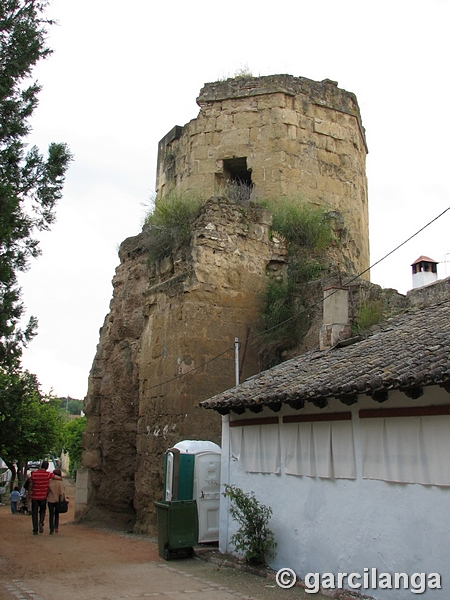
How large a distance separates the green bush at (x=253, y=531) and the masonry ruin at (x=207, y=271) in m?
3.22

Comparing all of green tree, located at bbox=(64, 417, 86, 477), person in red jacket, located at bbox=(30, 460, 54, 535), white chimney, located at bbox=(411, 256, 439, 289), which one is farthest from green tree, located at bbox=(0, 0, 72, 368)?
green tree, located at bbox=(64, 417, 86, 477)

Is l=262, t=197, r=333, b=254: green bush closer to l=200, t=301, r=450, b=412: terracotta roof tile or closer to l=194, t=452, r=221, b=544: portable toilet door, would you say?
l=200, t=301, r=450, b=412: terracotta roof tile

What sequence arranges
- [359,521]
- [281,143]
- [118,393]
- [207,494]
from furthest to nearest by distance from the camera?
[118,393] → [281,143] → [207,494] → [359,521]

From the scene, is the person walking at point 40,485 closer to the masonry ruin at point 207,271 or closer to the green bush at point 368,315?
the masonry ruin at point 207,271

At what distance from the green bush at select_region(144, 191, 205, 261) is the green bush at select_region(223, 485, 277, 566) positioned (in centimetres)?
658

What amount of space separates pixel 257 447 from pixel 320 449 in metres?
1.57

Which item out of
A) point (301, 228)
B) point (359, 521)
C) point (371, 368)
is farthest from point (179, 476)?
point (301, 228)

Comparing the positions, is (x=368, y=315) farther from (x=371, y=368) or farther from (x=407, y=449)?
(x=407, y=449)

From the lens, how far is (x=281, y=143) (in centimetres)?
1639

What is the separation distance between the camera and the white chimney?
1530cm

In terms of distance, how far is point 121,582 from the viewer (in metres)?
8.42

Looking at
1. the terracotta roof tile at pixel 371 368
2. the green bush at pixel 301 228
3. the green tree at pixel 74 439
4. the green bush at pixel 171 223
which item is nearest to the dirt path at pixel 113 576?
the terracotta roof tile at pixel 371 368

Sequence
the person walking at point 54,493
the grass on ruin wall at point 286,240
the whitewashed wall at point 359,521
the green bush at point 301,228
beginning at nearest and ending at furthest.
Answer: the whitewashed wall at point 359,521 < the person walking at point 54,493 < the grass on ruin wall at point 286,240 < the green bush at point 301,228

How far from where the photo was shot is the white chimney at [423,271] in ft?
50.2
